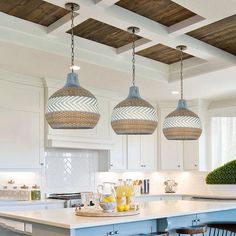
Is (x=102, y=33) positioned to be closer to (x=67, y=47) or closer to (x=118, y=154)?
(x=67, y=47)

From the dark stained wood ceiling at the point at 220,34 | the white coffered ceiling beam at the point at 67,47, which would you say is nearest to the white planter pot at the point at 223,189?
the white coffered ceiling beam at the point at 67,47

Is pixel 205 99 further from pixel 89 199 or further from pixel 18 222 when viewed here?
pixel 18 222

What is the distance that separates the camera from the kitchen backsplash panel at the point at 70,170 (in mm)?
6355

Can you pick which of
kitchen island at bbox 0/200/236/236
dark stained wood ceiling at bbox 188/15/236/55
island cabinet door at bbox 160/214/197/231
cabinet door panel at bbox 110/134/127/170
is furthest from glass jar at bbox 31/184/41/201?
dark stained wood ceiling at bbox 188/15/236/55

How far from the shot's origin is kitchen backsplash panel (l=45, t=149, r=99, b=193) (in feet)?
20.9

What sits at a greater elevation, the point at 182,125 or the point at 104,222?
the point at 182,125

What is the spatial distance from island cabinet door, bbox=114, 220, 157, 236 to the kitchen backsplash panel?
9.66ft

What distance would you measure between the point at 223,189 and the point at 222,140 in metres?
1.30

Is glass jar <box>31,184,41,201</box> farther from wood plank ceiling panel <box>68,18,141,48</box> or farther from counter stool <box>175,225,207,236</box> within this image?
counter stool <box>175,225,207,236</box>

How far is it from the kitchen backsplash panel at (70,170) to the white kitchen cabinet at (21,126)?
22.9 inches

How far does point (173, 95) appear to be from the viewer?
7102mm

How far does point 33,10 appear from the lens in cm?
404

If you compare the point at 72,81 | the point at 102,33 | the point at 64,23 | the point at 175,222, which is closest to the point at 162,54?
the point at 102,33

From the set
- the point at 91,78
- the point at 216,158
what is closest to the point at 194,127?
the point at 91,78
